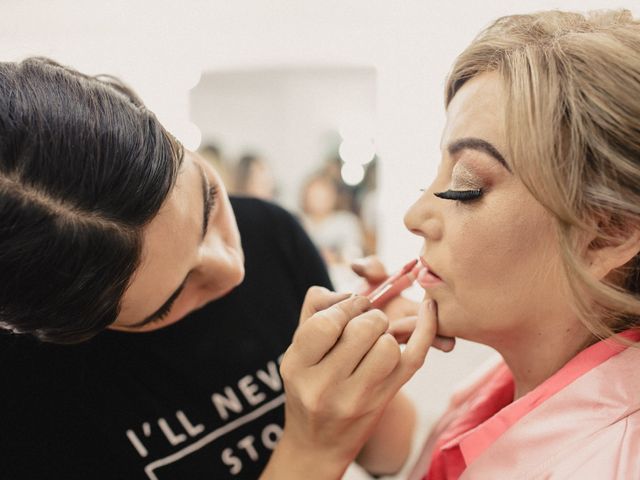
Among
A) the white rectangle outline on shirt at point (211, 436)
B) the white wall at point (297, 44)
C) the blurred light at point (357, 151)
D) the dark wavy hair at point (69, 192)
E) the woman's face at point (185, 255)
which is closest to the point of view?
the dark wavy hair at point (69, 192)

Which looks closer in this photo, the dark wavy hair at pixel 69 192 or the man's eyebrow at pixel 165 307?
the dark wavy hair at pixel 69 192

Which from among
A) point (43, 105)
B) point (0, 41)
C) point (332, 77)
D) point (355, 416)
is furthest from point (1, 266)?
point (0, 41)

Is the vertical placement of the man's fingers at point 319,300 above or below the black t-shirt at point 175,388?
above

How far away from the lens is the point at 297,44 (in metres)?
2.74

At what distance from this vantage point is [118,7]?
2.73m

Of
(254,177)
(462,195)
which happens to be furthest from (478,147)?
(254,177)

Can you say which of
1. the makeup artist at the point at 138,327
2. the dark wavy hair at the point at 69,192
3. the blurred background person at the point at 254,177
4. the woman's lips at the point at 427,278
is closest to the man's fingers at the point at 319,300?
the makeup artist at the point at 138,327

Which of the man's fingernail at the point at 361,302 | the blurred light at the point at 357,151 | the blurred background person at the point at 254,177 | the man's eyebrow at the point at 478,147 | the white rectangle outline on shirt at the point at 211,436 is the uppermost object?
the man's eyebrow at the point at 478,147

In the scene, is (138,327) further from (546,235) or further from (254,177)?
(254,177)

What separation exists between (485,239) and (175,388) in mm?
491

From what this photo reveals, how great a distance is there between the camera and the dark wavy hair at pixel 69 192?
519 millimetres

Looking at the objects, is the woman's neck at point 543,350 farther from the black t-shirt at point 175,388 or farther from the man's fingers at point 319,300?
the black t-shirt at point 175,388

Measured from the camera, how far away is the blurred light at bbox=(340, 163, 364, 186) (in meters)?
2.87

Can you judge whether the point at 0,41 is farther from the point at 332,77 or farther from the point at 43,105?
the point at 43,105
